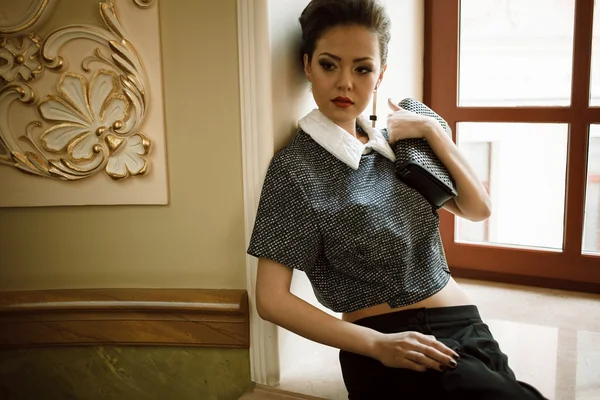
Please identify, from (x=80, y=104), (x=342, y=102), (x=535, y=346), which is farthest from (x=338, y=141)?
(x=535, y=346)

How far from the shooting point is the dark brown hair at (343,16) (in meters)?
1.42

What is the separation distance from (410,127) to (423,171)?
0.43ft

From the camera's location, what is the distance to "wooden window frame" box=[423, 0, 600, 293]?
1917 millimetres

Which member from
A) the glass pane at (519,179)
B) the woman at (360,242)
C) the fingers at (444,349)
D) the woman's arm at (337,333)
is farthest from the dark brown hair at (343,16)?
the glass pane at (519,179)

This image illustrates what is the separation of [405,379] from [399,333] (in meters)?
0.10

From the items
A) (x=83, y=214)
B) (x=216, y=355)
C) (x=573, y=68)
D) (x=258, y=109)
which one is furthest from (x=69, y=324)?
(x=573, y=68)

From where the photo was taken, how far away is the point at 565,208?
6.58ft

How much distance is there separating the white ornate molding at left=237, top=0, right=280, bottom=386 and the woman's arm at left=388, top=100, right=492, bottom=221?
312 millimetres

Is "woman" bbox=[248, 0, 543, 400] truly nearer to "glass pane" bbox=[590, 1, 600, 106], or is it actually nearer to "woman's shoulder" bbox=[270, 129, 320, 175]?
"woman's shoulder" bbox=[270, 129, 320, 175]

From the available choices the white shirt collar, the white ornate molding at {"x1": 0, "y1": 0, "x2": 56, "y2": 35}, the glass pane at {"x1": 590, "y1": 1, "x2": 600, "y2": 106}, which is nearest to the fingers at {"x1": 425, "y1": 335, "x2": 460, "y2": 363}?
the white shirt collar

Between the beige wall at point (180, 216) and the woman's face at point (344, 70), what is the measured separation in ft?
0.73

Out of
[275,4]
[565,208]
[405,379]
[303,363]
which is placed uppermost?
[275,4]

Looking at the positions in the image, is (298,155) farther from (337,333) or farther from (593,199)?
(593,199)

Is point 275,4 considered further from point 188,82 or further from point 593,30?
point 593,30
